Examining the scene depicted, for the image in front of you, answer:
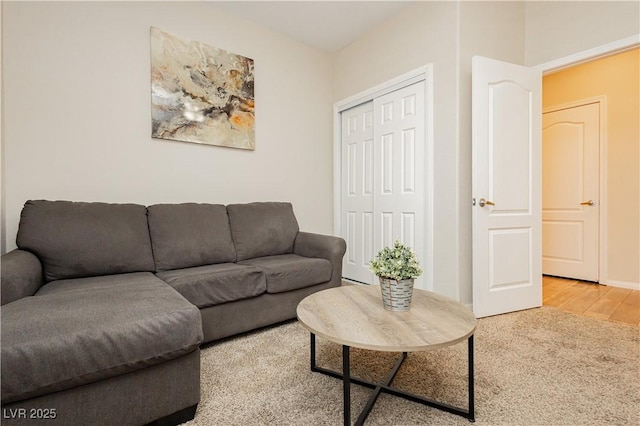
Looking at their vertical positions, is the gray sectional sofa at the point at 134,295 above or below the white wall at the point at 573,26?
below

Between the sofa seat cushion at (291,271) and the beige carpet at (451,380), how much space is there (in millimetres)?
332

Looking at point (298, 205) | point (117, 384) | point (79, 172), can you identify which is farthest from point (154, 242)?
point (298, 205)

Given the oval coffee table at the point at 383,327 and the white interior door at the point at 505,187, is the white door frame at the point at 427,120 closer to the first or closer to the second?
the white interior door at the point at 505,187

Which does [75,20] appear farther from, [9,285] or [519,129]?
[519,129]

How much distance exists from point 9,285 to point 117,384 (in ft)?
2.44

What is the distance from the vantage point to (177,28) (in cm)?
269

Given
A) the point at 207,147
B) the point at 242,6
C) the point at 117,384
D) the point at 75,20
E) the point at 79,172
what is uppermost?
the point at 242,6

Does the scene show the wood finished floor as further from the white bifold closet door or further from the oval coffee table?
the oval coffee table

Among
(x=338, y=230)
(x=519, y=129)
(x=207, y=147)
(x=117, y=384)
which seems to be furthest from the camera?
(x=338, y=230)

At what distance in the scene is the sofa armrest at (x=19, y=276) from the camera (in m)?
1.35

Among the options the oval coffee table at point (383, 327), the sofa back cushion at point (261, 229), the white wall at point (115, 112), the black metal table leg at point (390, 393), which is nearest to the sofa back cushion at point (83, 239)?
the white wall at point (115, 112)

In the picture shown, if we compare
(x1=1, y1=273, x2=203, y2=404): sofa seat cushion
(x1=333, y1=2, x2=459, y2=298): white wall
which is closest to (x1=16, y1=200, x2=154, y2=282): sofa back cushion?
(x1=1, y1=273, x2=203, y2=404): sofa seat cushion

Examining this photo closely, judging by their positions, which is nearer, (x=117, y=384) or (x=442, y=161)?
(x=117, y=384)

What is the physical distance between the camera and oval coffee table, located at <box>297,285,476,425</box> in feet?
3.54
